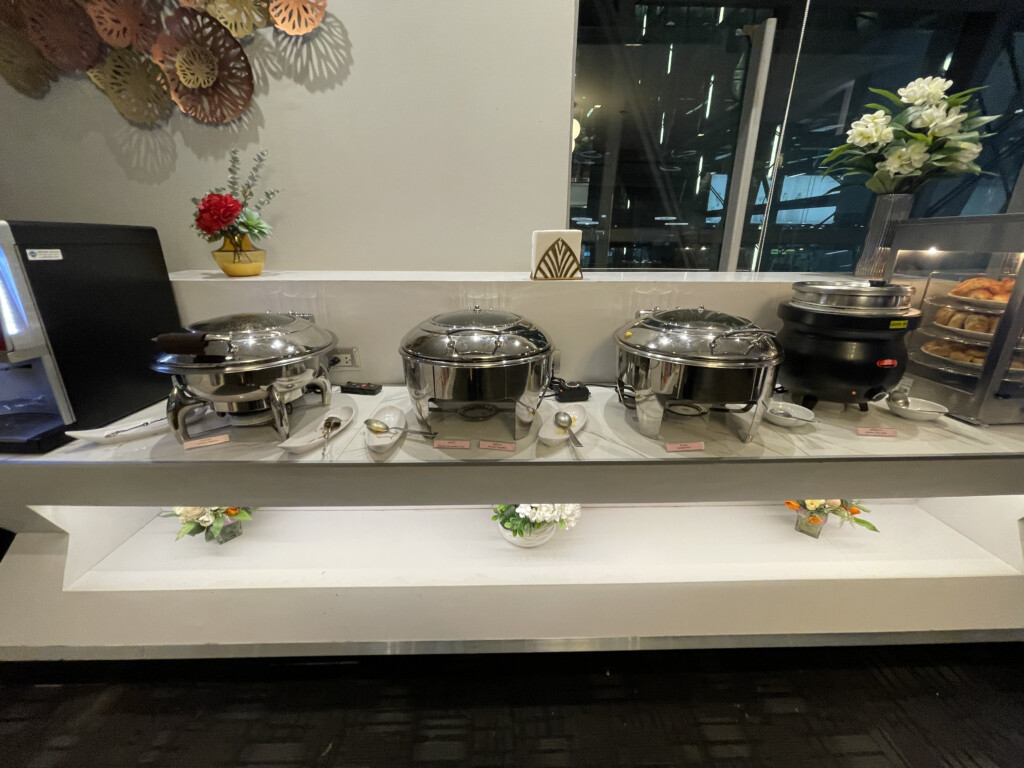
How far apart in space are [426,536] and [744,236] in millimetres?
1767

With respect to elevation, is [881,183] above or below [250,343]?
above

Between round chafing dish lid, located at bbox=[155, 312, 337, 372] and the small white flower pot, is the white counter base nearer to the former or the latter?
the small white flower pot

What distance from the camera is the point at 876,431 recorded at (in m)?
0.95

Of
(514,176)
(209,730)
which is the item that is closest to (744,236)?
(514,176)

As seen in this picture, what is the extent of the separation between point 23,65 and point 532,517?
6.46 feet

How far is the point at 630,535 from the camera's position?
1246 mm

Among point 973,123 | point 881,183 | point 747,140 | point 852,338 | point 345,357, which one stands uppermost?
point 747,140

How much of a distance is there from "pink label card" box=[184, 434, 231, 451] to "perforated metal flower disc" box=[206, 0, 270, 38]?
121 cm

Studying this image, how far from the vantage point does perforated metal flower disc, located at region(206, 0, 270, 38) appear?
46.5 inches

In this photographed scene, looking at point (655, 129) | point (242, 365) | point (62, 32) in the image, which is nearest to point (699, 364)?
point (242, 365)

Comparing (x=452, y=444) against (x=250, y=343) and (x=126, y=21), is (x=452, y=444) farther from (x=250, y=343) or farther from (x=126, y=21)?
(x=126, y=21)

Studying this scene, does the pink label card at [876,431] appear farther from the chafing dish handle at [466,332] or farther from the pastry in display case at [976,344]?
the chafing dish handle at [466,332]

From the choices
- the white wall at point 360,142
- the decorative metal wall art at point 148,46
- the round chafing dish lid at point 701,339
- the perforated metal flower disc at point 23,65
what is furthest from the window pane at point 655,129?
the perforated metal flower disc at point 23,65

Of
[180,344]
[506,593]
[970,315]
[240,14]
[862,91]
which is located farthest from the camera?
[862,91]
